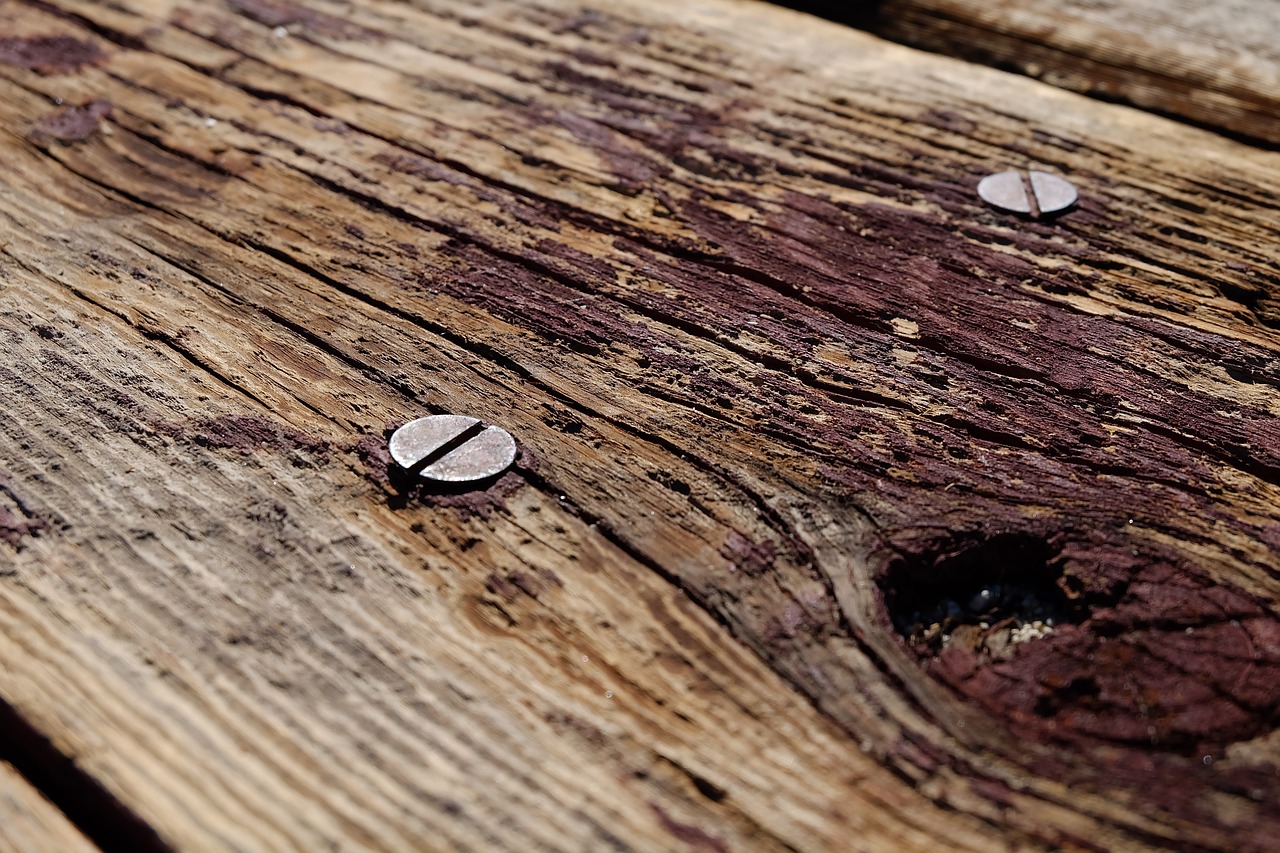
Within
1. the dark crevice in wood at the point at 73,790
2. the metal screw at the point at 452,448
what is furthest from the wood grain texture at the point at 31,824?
the metal screw at the point at 452,448

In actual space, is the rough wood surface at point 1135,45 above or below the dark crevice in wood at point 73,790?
above

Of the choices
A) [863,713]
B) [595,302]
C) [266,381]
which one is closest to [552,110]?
[595,302]

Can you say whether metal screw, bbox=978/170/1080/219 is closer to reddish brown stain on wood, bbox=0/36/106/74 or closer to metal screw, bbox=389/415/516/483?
metal screw, bbox=389/415/516/483

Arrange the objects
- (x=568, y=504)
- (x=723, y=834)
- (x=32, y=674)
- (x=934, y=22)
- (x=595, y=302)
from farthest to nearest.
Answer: (x=934, y=22)
(x=595, y=302)
(x=568, y=504)
(x=32, y=674)
(x=723, y=834)

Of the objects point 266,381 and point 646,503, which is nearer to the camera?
point 646,503

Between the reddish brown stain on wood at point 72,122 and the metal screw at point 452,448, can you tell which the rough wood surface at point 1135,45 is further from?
the reddish brown stain on wood at point 72,122

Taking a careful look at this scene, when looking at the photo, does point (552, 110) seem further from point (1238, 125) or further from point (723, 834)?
point (723, 834)

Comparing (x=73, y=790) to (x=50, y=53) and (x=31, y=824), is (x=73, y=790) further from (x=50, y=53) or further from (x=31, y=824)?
(x=50, y=53)
